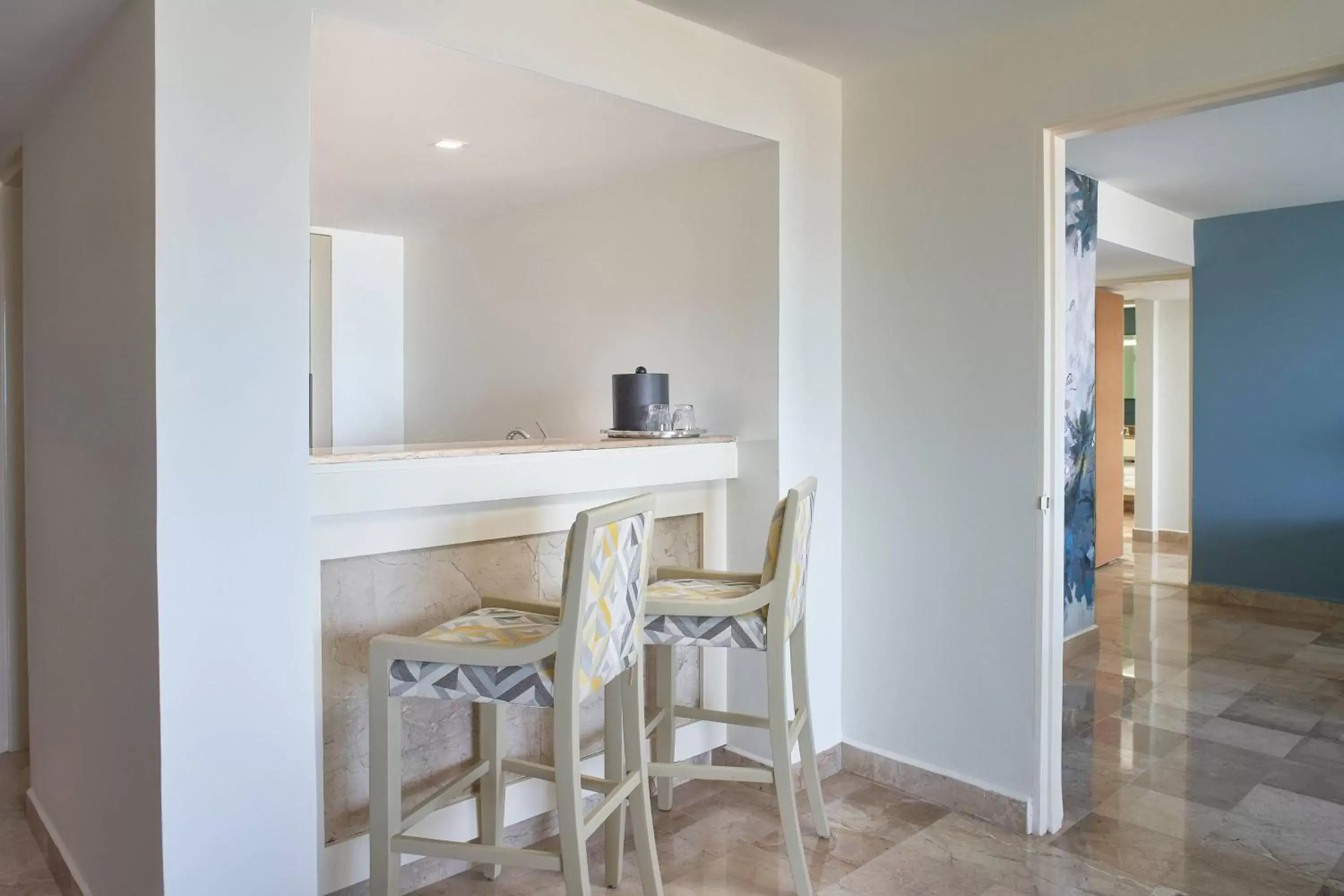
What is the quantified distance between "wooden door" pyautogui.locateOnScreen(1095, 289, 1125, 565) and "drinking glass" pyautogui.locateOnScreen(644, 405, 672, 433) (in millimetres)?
4598

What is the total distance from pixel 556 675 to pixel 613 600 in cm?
20

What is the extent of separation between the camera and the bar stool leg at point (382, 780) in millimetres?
2008

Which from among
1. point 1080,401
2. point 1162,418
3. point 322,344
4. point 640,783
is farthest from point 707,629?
point 1162,418

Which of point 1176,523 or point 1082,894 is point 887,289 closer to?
point 1082,894

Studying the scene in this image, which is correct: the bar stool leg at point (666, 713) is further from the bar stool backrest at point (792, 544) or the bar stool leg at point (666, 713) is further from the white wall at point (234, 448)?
the white wall at point (234, 448)

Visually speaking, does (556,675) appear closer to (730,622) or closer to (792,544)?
(730,622)

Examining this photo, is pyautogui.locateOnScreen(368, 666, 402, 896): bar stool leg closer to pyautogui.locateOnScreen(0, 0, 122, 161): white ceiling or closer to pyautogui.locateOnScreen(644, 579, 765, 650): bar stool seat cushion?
pyautogui.locateOnScreen(644, 579, 765, 650): bar stool seat cushion

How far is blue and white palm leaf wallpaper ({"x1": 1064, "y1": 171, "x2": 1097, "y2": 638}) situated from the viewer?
4.83 meters

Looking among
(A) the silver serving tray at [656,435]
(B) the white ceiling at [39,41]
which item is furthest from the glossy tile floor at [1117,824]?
(B) the white ceiling at [39,41]

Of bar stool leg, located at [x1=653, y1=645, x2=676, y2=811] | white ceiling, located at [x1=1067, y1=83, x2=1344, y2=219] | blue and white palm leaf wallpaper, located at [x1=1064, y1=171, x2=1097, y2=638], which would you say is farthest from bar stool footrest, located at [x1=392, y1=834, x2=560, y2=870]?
blue and white palm leaf wallpaper, located at [x1=1064, y1=171, x2=1097, y2=638]

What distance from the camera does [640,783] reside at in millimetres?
2264

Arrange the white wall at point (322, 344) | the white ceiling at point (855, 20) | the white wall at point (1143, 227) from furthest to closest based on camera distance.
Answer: the white wall at point (1143, 227) → the white wall at point (322, 344) → the white ceiling at point (855, 20)

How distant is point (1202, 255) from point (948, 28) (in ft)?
13.5

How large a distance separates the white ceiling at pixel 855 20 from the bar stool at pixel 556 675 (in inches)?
56.2
